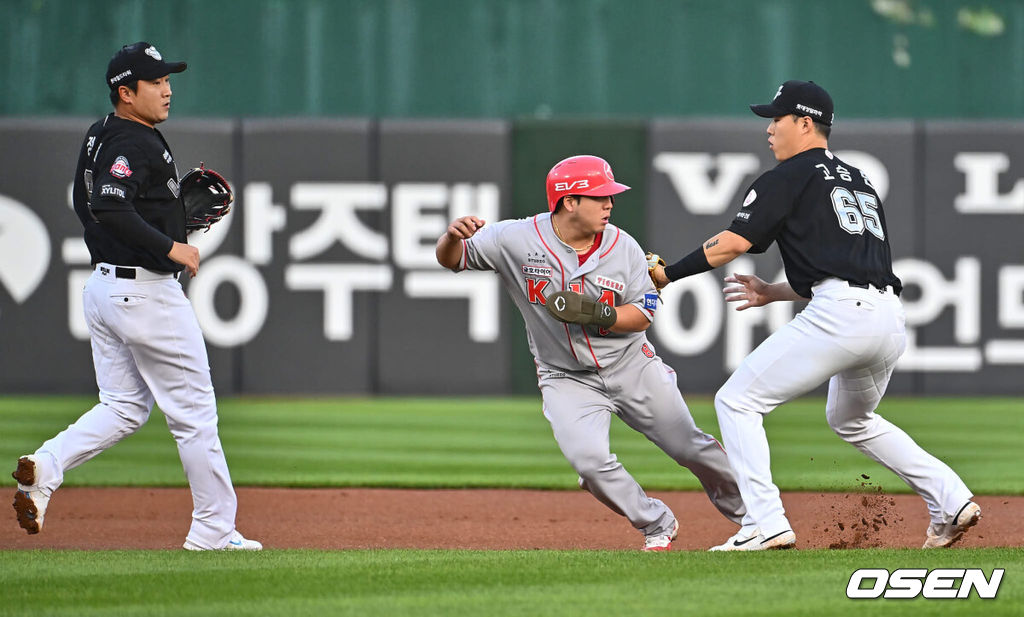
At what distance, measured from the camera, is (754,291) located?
5.77 metres

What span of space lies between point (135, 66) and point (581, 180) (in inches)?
69.5

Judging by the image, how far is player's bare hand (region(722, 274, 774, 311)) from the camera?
575cm

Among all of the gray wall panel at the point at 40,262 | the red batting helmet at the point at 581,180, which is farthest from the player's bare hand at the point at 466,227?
the gray wall panel at the point at 40,262

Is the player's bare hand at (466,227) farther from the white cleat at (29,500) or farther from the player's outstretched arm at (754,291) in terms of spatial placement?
the white cleat at (29,500)

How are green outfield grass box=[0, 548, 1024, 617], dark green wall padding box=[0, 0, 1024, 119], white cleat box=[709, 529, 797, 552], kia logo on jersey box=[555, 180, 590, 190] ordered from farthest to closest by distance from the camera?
dark green wall padding box=[0, 0, 1024, 119], kia logo on jersey box=[555, 180, 590, 190], white cleat box=[709, 529, 797, 552], green outfield grass box=[0, 548, 1024, 617]

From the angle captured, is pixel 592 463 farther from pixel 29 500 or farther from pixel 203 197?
pixel 29 500

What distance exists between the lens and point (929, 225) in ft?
44.8

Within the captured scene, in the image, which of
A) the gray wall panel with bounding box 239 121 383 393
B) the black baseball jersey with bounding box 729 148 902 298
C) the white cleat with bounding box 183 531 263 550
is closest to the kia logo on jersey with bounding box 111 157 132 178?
the white cleat with bounding box 183 531 263 550

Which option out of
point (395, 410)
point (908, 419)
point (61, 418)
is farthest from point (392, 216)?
point (908, 419)

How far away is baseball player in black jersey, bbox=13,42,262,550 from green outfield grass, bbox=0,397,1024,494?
2738 millimetres

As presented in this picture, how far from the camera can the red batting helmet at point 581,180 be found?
5590mm

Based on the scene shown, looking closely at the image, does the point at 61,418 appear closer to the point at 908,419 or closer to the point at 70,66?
the point at 70,66

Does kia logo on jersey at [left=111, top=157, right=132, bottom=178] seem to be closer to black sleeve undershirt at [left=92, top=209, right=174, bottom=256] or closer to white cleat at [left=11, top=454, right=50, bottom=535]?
black sleeve undershirt at [left=92, top=209, right=174, bottom=256]

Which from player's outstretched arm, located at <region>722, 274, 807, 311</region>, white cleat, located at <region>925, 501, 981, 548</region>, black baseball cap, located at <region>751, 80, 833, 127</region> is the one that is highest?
black baseball cap, located at <region>751, 80, 833, 127</region>
